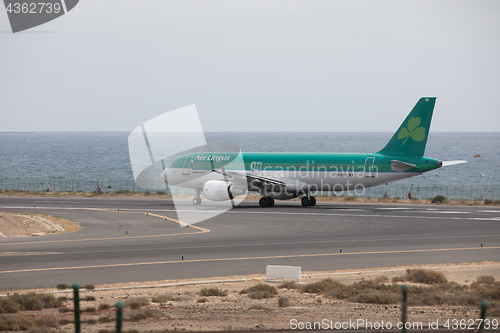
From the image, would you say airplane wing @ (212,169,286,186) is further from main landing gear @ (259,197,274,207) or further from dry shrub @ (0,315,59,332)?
dry shrub @ (0,315,59,332)

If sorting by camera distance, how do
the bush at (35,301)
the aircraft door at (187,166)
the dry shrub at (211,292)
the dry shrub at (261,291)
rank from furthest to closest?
the aircraft door at (187,166) < the dry shrub at (211,292) < the dry shrub at (261,291) < the bush at (35,301)

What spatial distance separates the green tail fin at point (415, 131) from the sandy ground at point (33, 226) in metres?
25.2

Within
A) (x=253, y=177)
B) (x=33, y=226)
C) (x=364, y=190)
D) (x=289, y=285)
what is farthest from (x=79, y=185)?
(x=289, y=285)

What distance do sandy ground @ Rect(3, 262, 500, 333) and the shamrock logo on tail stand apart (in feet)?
85.9

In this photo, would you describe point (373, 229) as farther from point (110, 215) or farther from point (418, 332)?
point (418, 332)

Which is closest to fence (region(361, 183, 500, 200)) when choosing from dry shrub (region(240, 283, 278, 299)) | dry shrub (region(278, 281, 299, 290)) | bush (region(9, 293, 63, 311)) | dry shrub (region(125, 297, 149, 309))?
dry shrub (region(278, 281, 299, 290))

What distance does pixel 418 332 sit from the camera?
36.6 feet

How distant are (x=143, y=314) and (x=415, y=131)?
33809mm

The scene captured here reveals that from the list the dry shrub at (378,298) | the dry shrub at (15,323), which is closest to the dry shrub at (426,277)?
the dry shrub at (378,298)

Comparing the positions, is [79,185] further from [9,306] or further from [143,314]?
[143,314]

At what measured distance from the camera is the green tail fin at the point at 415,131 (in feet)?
143

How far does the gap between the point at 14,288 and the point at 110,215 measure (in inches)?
946

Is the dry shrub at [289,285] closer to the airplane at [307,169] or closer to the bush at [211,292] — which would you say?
the bush at [211,292]

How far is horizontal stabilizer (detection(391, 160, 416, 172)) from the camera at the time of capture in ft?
141
